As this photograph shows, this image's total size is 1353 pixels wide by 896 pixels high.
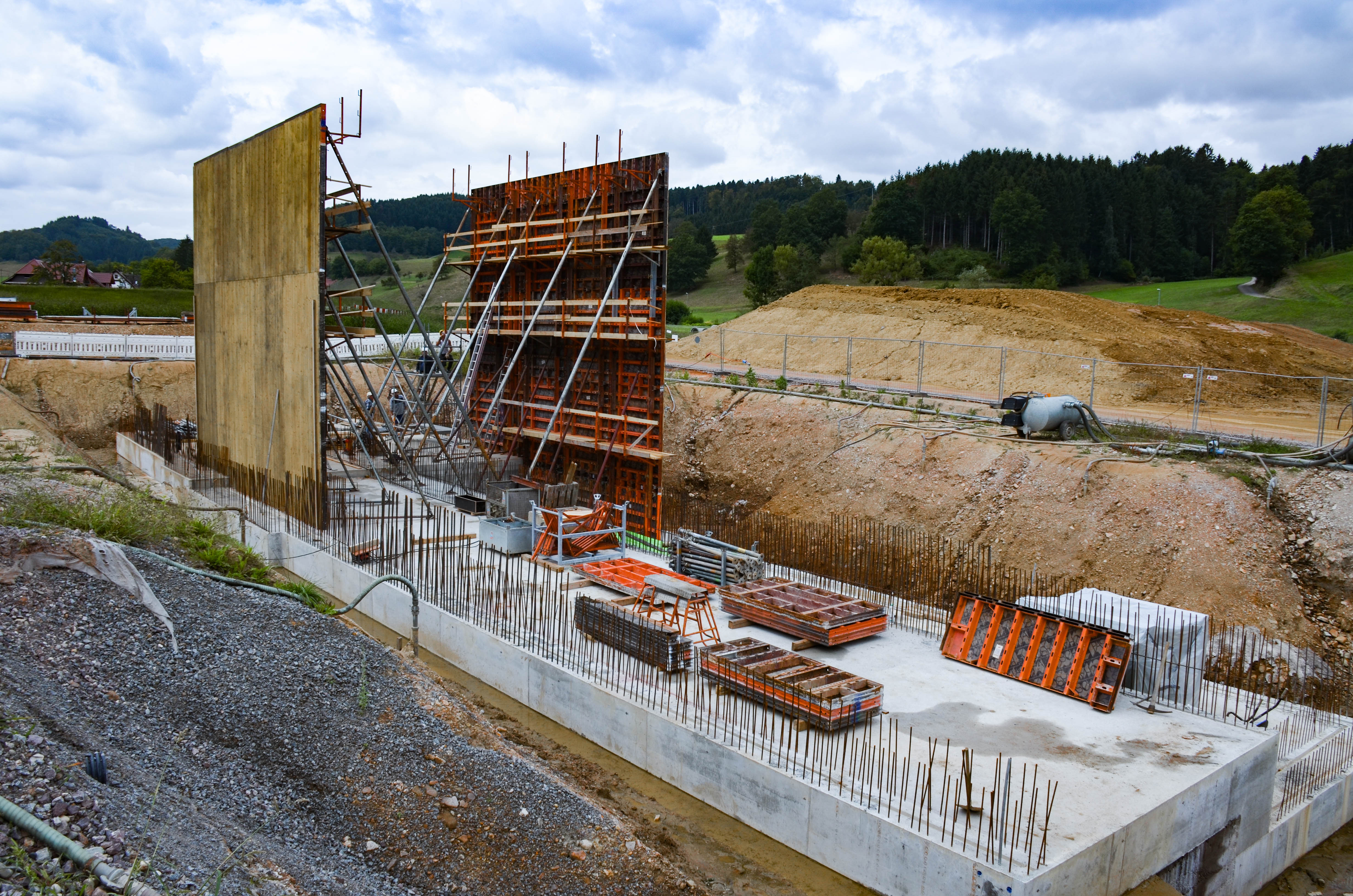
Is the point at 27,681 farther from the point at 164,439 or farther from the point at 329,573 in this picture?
the point at 164,439

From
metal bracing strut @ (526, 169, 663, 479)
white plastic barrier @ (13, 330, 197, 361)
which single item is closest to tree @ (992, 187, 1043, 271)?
metal bracing strut @ (526, 169, 663, 479)

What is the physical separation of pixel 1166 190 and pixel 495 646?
260ft

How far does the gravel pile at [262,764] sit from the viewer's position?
698 centimetres

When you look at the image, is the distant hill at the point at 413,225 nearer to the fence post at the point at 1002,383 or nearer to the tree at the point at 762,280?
the tree at the point at 762,280

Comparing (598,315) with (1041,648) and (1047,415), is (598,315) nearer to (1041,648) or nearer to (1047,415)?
(1047,415)

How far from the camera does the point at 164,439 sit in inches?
1135

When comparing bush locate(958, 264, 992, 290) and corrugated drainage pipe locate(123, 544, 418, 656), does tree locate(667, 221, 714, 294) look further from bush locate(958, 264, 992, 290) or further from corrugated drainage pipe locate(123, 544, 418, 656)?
corrugated drainage pipe locate(123, 544, 418, 656)

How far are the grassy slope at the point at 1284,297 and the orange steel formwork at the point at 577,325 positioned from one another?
3009 cm

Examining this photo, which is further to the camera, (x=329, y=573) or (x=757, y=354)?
(x=757, y=354)

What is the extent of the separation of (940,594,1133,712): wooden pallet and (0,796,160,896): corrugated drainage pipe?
11022 mm

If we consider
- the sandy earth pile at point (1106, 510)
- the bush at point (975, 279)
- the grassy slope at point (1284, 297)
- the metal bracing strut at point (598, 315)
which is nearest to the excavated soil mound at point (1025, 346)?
the sandy earth pile at point (1106, 510)

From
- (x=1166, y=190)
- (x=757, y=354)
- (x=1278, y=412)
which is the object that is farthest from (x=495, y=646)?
(x=1166, y=190)

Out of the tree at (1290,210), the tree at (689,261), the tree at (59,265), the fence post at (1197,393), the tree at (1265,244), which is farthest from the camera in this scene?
the tree at (689,261)

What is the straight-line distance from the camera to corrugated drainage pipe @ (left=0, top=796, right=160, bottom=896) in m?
5.85
